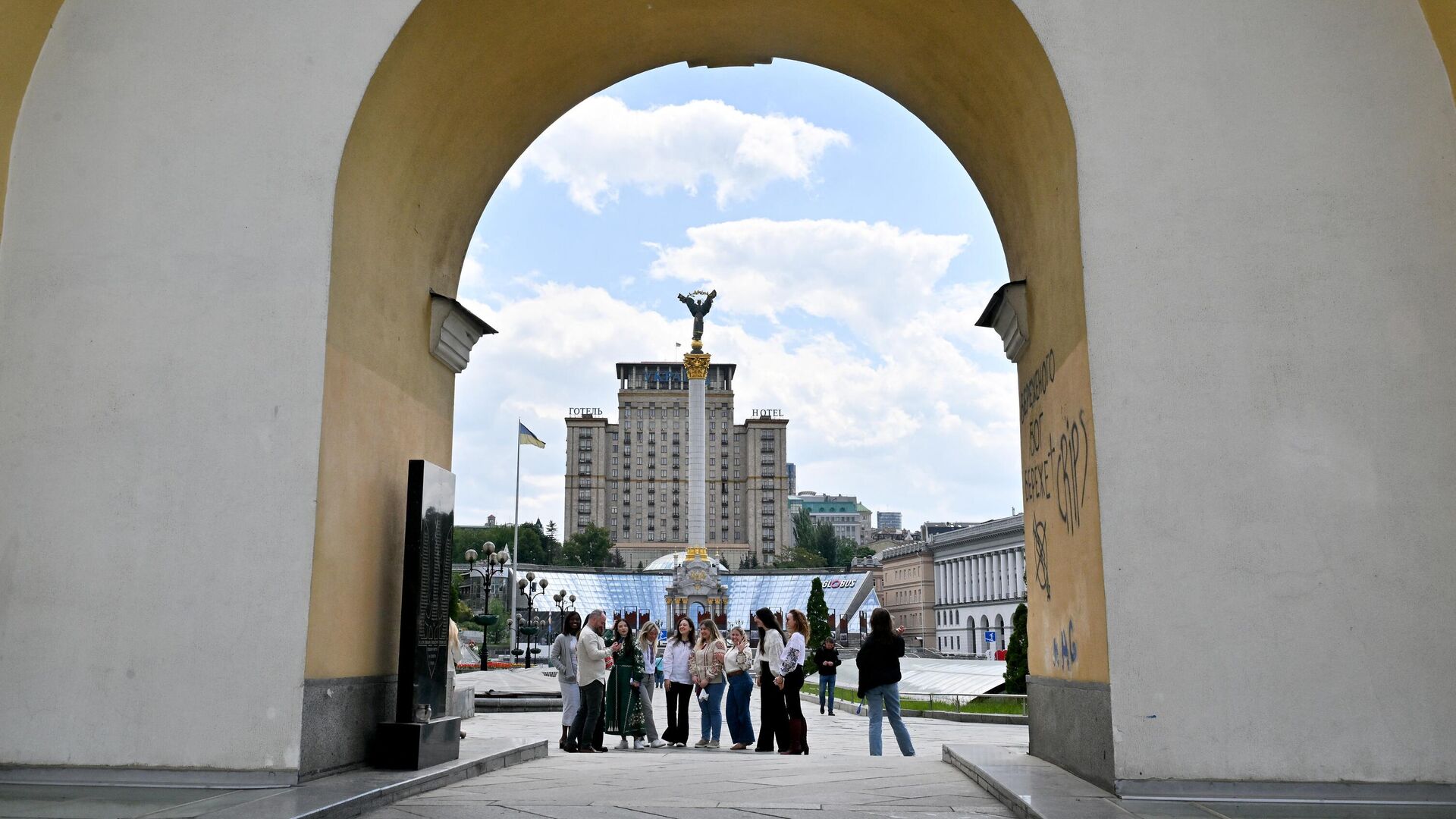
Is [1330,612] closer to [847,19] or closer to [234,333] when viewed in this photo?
[847,19]

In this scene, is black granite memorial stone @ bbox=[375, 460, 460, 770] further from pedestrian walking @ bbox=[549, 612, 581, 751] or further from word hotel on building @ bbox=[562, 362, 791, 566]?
word hotel on building @ bbox=[562, 362, 791, 566]

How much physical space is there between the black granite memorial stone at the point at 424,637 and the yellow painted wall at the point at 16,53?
3286 millimetres

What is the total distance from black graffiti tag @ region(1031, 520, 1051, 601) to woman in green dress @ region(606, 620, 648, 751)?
5.81 metres

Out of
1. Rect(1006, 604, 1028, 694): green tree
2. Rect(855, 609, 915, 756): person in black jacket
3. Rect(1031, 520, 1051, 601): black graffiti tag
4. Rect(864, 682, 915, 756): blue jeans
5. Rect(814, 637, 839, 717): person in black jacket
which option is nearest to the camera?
Rect(1031, 520, 1051, 601): black graffiti tag

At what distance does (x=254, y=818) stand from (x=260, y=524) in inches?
78.2

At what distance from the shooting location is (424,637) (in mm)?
8086

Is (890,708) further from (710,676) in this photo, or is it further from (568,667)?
(568,667)

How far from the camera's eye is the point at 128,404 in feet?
23.7

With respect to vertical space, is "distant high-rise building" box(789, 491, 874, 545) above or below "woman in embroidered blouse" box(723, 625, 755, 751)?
above

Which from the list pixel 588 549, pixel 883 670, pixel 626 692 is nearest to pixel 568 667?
pixel 626 692

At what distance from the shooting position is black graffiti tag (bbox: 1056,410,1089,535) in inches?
277

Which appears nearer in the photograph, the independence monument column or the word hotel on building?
the independence monument column

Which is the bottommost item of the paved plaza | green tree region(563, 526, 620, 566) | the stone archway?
the paved plaza

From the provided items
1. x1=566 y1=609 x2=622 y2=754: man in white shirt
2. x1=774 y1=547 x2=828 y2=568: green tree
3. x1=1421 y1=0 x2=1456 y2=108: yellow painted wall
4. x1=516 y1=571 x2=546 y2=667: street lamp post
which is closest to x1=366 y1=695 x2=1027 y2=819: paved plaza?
x1=566 y1=609 x2=622 y2=754: man in white shirt
